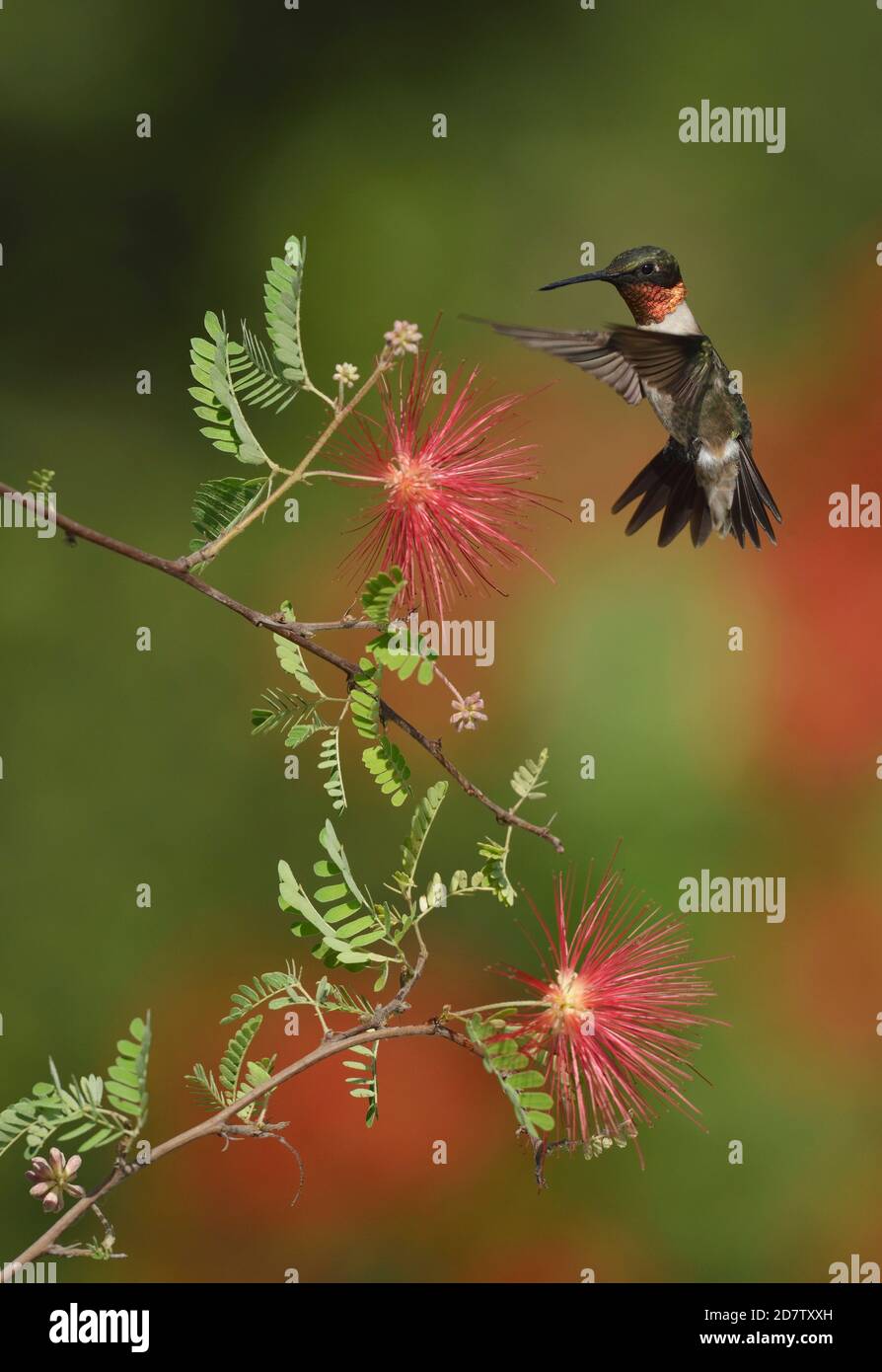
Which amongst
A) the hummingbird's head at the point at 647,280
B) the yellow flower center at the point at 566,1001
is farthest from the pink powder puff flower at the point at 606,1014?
the hummingbird's head at the point at 647,280

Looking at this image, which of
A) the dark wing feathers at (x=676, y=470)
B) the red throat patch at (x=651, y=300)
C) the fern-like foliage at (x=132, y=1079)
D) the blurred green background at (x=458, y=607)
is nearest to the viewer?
the fern-like foliage at (x=132, y=1079)

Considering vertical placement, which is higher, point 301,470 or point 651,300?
point 651,300

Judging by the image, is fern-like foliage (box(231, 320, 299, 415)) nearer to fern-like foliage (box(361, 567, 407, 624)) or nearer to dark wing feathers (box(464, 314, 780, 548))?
fern-like foliage (box(361, 567, 407, 624))

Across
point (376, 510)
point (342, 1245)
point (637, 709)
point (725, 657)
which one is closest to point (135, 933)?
point (342, 1245)

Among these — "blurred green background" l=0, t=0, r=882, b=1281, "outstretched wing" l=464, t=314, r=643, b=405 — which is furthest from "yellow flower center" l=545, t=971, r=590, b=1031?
"blurred green background" l=0, t=0, r=882, b=1281

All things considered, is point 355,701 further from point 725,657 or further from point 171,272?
point 171,272

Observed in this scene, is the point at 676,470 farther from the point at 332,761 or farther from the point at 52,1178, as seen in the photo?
the point at 52,1178

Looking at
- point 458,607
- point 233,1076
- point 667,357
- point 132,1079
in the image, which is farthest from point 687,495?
point 458,607

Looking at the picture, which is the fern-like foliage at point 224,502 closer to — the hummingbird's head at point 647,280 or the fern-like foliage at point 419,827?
the fern-like foliage at point 419,827

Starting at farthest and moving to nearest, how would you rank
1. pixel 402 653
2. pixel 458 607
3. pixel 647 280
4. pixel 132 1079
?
pixel 458 607
pixel 647 280
pixel 402 653
pixel 132 1079
